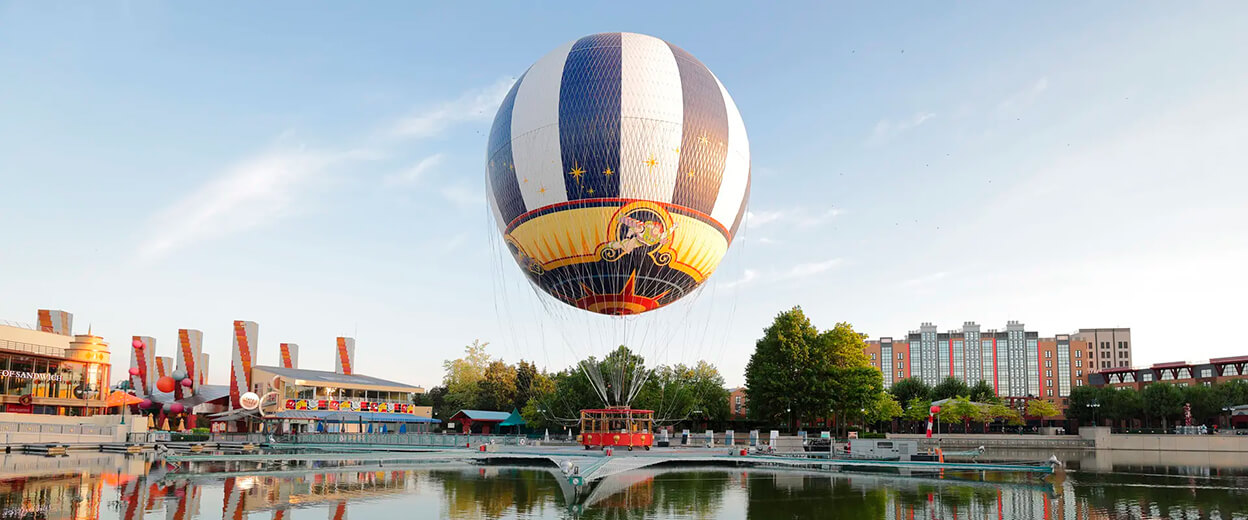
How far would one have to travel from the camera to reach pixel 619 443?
3944 cm

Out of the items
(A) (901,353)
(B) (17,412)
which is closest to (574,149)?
(B) (17,412)

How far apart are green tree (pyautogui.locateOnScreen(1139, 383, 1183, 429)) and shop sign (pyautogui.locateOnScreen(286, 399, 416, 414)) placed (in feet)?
229

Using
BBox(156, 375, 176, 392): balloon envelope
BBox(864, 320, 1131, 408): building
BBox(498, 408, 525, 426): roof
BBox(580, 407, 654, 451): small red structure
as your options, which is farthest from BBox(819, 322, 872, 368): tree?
BBox(864, 320, 1131, 408): building

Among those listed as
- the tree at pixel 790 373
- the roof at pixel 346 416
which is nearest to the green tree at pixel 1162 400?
the tree at pixel 790 373

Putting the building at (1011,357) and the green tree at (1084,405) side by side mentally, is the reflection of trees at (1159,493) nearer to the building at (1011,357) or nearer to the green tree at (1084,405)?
the green tree at (1084,405)

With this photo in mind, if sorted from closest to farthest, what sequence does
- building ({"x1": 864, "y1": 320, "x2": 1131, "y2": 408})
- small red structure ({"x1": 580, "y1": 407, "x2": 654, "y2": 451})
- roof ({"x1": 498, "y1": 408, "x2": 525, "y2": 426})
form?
small red structure ({"x1": 580, "y1": 407, "x2": 654, "y2": 451})
roof ({"x1": 498, "y1": 408, "x2": 525, "y2": 426})
building ({"x1": 864, "y1": 320, "x2": 1131, "y2": 408})

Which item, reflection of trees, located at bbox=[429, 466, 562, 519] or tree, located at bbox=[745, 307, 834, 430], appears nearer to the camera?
reflection of trees, located at bbox=[429, 466, 562, 519]

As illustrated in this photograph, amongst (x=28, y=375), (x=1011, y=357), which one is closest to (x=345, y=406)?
(x=28, y=375)

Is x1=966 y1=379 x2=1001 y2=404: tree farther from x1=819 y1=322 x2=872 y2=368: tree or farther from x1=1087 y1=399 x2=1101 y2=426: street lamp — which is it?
x1=819 y1=322 x2=872 y2=368: tree

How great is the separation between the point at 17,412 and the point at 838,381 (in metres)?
54.8

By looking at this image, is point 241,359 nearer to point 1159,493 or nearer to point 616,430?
point 616,430

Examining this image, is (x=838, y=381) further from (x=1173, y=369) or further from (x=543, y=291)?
(x=1173, y=369)

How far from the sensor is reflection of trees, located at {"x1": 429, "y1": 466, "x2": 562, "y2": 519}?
22.5 m

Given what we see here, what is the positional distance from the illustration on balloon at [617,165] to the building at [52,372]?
45.9 m
